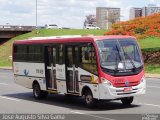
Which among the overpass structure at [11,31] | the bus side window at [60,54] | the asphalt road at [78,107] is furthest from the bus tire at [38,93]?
the overpass structure at [11,31]

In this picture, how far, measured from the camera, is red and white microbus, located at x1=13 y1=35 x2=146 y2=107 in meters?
16.5

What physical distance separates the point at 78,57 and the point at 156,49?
2366 centimetres

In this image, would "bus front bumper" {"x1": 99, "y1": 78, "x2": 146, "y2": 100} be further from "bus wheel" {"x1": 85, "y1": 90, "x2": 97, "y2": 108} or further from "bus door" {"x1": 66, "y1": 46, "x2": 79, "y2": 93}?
"bus door" {"x1": 66, "y1": 46, "x2": 79, "y2": 93}

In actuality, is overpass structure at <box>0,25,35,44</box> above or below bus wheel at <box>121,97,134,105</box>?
below

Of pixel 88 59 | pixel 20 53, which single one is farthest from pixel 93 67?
pixel 20 53

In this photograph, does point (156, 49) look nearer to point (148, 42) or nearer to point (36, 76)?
point (148, 42)

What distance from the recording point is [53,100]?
20.2 meters

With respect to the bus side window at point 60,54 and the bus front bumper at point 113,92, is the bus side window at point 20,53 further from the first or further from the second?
the bus front bumper at point 113,92

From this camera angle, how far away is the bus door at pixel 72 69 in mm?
17828

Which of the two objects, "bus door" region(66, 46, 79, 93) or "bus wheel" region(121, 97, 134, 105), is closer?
"bus wheel" region(121, 97, 134, 105)

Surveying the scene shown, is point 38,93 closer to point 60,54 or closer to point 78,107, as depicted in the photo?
point 60,54

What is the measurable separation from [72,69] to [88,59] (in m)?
1.08

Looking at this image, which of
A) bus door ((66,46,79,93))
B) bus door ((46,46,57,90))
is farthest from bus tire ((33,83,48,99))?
bus door ((66,46,79,93))

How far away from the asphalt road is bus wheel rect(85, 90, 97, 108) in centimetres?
19
